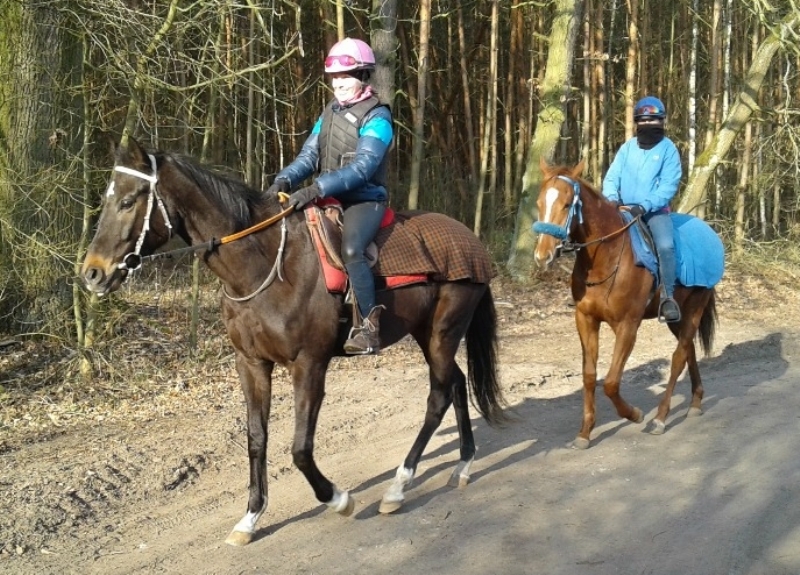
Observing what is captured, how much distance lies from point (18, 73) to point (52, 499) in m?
4.67

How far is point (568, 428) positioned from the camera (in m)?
7.40

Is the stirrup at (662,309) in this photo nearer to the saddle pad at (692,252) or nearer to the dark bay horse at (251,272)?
the saddle pad at (692,252)

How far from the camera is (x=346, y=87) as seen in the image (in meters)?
5.24

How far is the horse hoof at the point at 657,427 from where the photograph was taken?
7234 millimetres

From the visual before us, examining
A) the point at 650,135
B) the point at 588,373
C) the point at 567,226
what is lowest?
the point at 588,373

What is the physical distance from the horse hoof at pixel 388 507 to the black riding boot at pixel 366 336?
1024mm

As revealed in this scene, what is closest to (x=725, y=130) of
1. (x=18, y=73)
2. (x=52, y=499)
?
(x=18, y=73)

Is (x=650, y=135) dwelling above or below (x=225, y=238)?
above

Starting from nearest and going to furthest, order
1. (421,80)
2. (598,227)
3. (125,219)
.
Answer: (125,219)
(598,227)
(421,80)

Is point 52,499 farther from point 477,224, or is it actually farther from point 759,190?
point 759,190

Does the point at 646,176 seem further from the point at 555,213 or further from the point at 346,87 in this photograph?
the point at 346,87

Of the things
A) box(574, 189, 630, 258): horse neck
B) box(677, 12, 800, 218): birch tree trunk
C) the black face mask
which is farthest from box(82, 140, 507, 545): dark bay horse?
box(677, 12, 800, 218): birch tree trunk

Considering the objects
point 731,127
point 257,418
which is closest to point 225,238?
point 257,418

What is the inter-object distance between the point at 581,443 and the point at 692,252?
2202 mm
